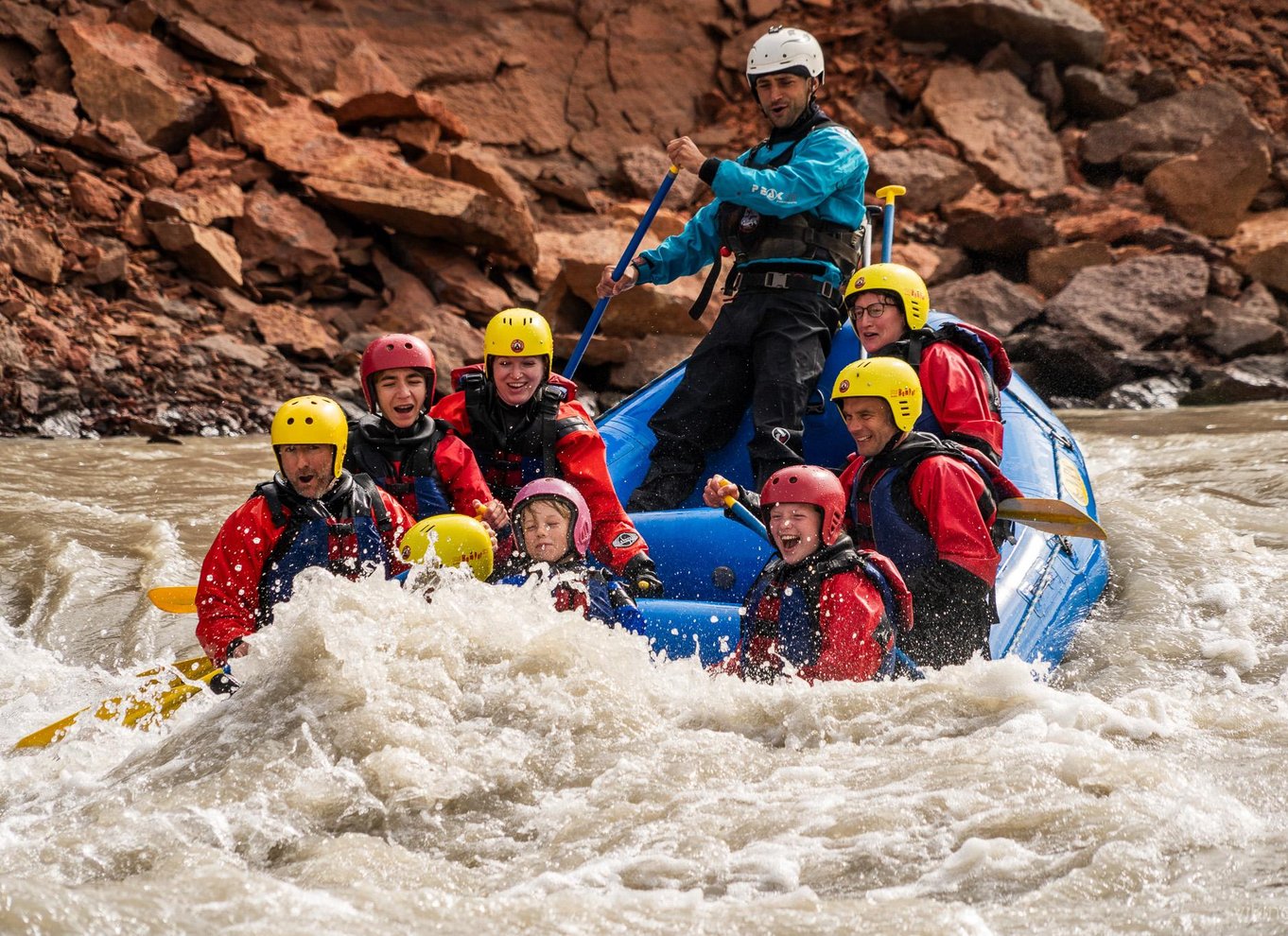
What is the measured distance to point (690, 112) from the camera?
17.3m

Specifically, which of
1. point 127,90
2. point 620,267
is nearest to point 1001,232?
point 127,90

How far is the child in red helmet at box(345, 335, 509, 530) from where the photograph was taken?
5043mm

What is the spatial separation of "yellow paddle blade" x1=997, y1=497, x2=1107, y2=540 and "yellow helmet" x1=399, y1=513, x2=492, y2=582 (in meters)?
1.61

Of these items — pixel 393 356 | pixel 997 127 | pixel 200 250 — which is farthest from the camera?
pixel 997 127

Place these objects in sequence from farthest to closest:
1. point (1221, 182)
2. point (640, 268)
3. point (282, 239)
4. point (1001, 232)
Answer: point (1221, 182)
point (1001, 232)
point (282, 239)
point (640, 268)

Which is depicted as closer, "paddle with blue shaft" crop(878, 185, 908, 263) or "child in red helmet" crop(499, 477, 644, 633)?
"child in red helmet" crop(499, 477, 644, 633)

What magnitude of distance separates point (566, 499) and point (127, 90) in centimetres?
1043

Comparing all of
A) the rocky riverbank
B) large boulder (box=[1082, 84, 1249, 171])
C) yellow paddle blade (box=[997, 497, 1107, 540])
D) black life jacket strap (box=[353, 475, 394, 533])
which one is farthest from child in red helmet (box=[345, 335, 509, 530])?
large boulder (box=[1082, 84, 1249, 171])

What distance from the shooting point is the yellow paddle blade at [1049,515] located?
15.0 ft

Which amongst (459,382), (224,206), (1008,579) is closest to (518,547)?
(459,382)

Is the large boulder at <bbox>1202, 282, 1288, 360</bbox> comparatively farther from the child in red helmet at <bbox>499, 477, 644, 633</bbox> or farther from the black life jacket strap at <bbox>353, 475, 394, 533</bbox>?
the black life jacket strap at <bbox>353, 475, 394, 533</bbox>

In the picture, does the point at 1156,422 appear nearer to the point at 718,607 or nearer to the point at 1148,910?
the point at 718,607

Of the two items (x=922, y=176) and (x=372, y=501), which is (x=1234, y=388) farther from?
(x=372, y=501)

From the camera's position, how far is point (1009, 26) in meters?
17.2
